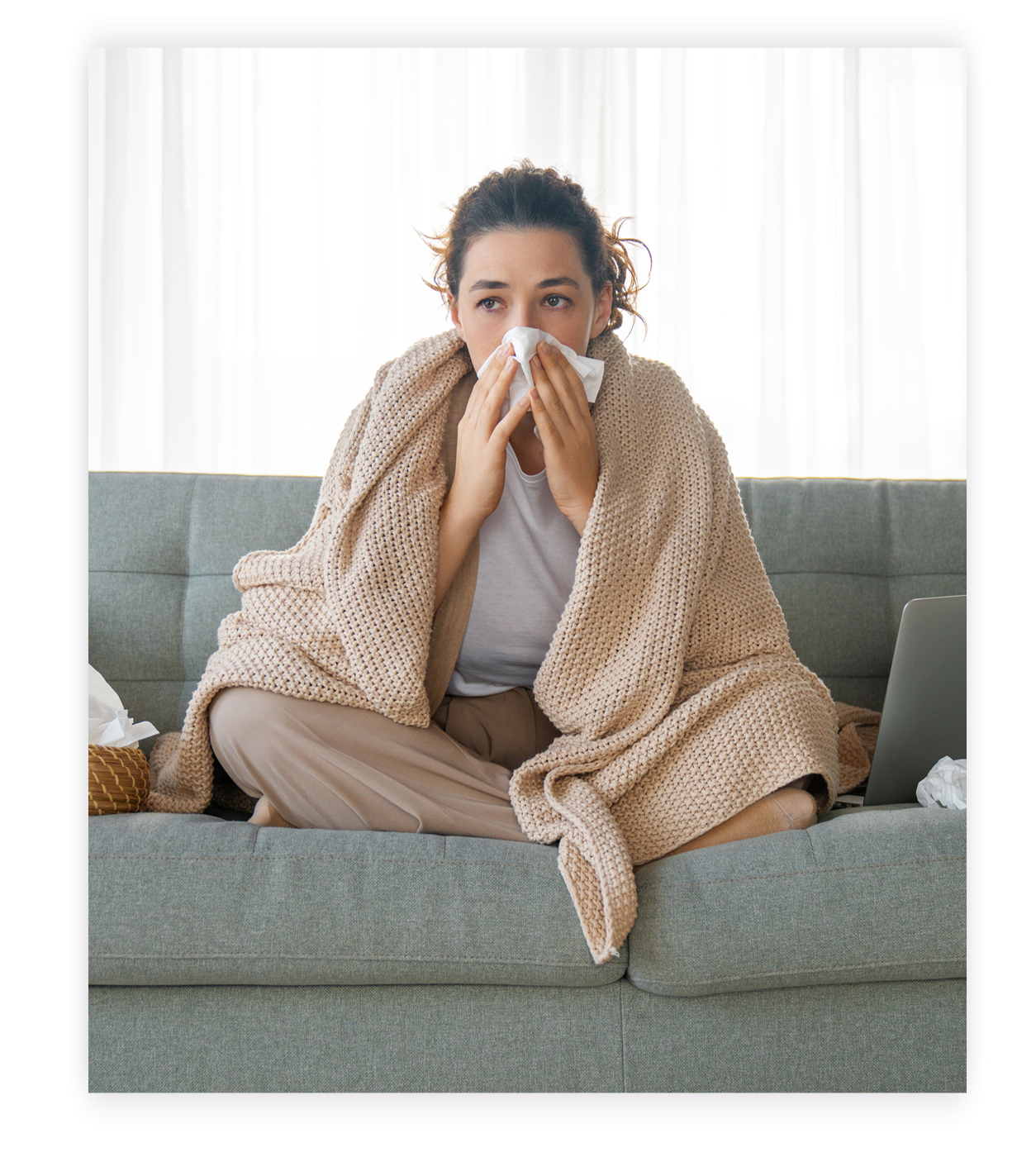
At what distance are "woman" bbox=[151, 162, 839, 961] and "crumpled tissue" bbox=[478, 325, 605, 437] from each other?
0.5 inches

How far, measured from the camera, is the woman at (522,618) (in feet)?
3.79

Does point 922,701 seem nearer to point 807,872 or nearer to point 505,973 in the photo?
point 807,872

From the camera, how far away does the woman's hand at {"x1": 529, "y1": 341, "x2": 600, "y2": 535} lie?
Answer: 1240 mm

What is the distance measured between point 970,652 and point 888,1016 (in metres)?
0.43

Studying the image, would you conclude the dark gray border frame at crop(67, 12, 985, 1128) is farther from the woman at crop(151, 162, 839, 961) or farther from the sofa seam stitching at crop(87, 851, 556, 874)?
the woman at crop(151, 162, 839, 961)

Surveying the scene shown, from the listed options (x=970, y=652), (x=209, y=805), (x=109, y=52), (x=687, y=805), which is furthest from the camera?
(x=109, y=52)

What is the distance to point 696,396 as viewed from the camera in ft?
7.59

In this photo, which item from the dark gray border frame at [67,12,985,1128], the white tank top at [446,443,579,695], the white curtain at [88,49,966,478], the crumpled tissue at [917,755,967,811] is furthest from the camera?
the white curtain at [88,49,966,478]


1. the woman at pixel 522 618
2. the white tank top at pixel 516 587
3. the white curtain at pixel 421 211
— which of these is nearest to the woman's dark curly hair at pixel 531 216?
the woman at pixel 522 618

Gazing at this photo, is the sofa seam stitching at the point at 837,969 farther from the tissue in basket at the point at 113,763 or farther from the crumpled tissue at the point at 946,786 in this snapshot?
the tissue in basket at the point at 113,763

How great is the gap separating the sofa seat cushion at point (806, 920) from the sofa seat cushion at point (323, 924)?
0.07 m

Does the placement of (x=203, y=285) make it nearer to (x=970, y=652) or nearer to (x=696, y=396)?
(x=696, y=396)

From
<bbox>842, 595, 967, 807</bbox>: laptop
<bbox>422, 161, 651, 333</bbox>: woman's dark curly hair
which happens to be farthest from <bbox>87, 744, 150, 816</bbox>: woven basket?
<bbox>842, 595, 967, 807</bbox>: laptop

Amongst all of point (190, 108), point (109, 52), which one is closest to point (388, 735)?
point (190, 108)
